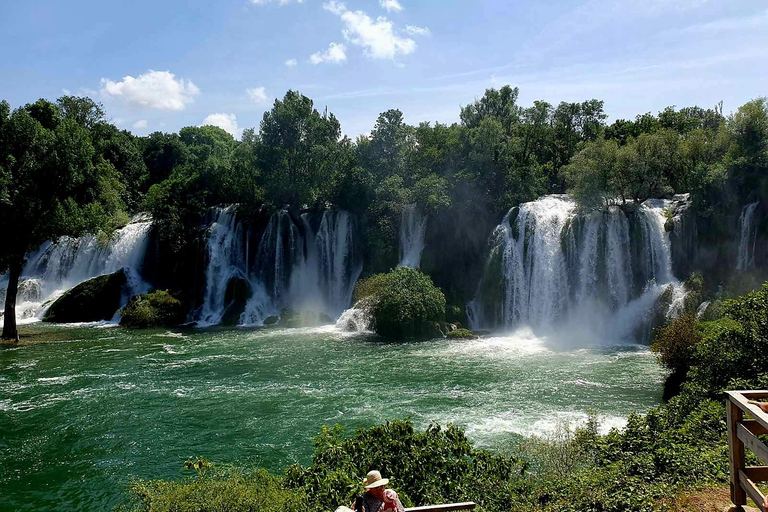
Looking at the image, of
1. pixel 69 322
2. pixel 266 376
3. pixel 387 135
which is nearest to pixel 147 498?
pixel 266 376

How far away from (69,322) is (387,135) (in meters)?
22.7

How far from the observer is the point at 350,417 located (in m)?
16.1

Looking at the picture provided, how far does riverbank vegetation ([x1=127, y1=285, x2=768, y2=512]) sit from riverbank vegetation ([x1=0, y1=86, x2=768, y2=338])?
15811 mm

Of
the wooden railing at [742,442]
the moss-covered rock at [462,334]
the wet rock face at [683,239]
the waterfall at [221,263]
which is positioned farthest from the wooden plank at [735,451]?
the waterfall at [221,263]

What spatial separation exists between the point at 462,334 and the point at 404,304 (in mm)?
3215

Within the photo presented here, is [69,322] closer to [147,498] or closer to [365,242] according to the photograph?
[365,242]

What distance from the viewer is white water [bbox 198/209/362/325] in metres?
34.8

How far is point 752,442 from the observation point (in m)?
4.53

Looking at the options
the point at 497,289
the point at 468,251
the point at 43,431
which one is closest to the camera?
the point at 43,431

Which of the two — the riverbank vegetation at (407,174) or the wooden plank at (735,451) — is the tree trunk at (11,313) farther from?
the wooden plank at (735,451)

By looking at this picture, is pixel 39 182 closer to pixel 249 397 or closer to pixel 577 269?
pixel 249 397

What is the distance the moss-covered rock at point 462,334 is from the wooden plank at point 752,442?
22.6m

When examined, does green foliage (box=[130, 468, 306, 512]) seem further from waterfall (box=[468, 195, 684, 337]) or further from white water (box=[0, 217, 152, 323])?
white water (box=[0, 217, 152, 323])

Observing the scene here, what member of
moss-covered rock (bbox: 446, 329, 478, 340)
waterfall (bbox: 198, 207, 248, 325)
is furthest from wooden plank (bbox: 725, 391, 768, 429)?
waterfall (bbox: 198, 207, 248, 325)
